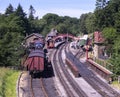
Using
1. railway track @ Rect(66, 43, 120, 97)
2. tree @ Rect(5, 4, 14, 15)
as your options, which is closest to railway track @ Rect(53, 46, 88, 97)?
railway track @ Rect(66, 43, 120, 97)

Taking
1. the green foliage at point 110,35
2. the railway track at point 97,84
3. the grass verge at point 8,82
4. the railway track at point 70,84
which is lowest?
the railway track at point 97,84

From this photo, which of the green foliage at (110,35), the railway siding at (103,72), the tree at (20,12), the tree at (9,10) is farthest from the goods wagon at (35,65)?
the tree at (9,10)

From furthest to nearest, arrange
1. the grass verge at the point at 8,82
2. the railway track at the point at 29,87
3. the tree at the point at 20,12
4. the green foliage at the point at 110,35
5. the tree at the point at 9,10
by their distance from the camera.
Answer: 1. the tree at the point at 9,10
2. the tree at the point at 20,12
3. the green foliage at the point at 110,35
4. the railway track at the point at 29,87
5. the grass verge at the point at 8,82

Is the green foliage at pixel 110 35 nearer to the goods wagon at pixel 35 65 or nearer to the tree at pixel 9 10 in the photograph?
the goods wagon at pixel 35 65

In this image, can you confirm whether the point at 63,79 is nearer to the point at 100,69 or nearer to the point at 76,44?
the point at 100,69

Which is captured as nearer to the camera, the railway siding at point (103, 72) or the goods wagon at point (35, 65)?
the railway siding at point (103, 72)

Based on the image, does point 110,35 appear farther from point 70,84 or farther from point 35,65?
point 70,84

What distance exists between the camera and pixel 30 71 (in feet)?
156

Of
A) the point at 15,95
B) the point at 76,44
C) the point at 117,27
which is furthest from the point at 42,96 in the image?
the point at 76,44

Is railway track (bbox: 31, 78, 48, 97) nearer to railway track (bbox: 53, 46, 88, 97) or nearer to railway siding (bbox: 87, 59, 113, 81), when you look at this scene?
railway track (bbox: 53, 46, 88, 97)

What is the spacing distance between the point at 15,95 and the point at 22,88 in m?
4.23

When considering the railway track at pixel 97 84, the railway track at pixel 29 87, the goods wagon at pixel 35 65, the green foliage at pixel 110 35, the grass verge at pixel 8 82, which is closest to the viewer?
the grass verge at pixel 8 82

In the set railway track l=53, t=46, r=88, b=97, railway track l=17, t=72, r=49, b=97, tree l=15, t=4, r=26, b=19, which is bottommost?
railway track l=53, t=46, r=88, b=97

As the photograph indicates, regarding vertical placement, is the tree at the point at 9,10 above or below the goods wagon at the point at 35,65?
above
